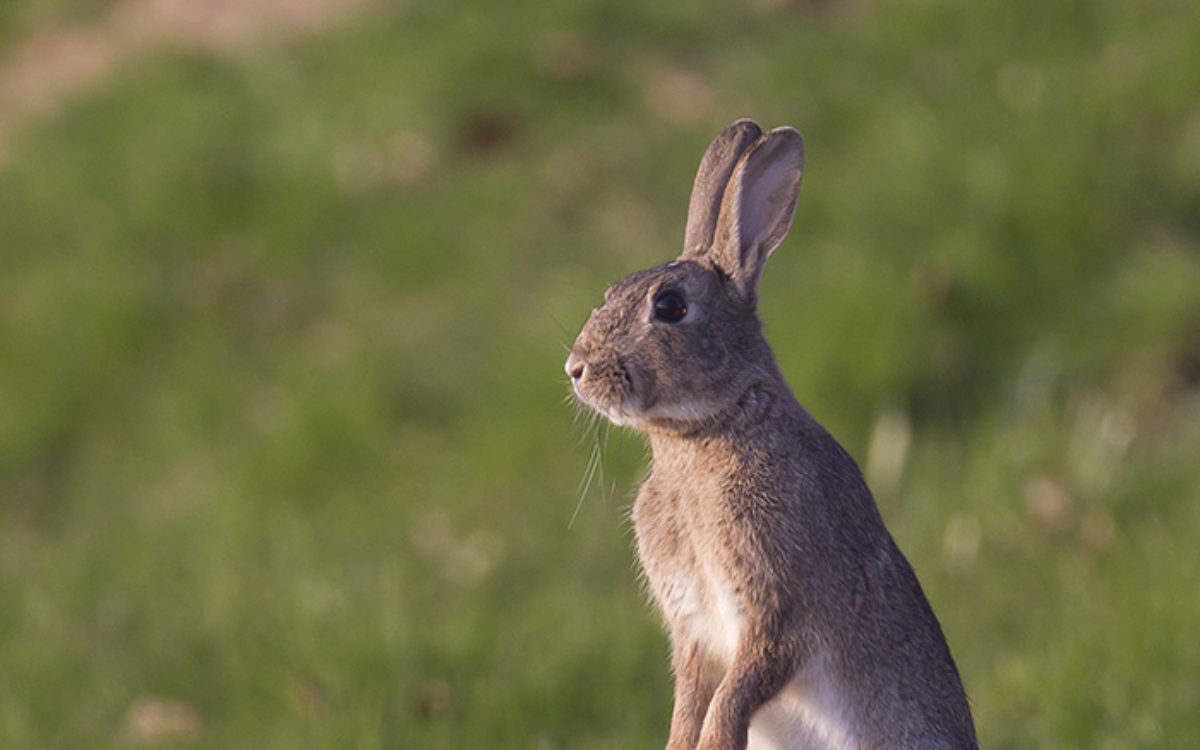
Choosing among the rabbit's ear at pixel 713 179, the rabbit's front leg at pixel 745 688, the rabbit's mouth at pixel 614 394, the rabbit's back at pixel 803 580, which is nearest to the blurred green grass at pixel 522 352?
the rabbit's back at pixel 803 580

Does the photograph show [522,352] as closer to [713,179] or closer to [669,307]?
[713,179]

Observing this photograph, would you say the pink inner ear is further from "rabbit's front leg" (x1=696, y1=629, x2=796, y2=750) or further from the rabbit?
"rabbit's front leg" (x1=696, y1=629, x2=796, y2=750)

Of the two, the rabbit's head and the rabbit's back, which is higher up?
the rabbit's head

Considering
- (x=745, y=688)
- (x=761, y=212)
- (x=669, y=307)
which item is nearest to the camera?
(x=745, y=688)

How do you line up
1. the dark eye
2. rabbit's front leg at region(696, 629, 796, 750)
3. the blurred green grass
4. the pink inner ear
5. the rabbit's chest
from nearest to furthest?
rabbit's front leg at region(696, 629, 796, 750)
the rabbit's chest
the dark eye
the pink inner ear
the blurred green grass

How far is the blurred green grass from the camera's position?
5.18 metres

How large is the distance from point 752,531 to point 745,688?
0.32m

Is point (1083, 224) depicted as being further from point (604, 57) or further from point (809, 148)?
point (604, 57)

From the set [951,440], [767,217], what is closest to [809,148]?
[951,440]

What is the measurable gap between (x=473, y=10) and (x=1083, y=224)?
3949 mm

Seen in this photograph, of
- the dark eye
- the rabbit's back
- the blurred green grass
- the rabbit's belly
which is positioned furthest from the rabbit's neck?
the blurred green grass

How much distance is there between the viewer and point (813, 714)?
3.43m

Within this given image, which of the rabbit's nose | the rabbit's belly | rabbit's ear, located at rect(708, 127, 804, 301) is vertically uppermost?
rabbit's ear, located at rect(708, 127, 804, 301)

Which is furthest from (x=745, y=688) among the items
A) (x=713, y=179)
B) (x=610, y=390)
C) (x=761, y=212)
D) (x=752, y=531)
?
(x=713, y=179)
